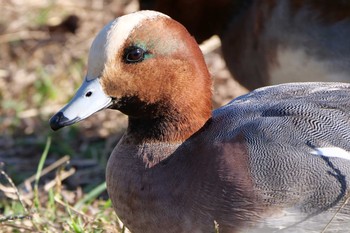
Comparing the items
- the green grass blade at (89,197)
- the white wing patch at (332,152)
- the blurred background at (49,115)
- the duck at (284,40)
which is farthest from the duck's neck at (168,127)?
the duck at (284,40)

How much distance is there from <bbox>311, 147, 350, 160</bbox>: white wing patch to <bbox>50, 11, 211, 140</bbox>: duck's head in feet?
1.42

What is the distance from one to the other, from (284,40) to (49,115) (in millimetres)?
1546

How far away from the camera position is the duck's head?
284 centimetres

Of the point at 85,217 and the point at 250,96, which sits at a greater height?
the point at 250,96

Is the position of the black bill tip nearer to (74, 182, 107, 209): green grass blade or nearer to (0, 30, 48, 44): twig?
(74, 182, 107, 209): green grass blade

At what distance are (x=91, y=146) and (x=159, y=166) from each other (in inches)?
77.5

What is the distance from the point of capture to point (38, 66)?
18.3 ft

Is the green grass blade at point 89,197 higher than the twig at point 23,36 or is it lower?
higher

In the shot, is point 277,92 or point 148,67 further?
point 277,92

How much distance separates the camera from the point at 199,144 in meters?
2.90

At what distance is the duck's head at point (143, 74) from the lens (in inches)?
112

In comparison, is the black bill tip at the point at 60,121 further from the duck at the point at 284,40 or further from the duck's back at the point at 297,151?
the duck at the point at 284,40

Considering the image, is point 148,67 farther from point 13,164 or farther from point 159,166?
point 13,164

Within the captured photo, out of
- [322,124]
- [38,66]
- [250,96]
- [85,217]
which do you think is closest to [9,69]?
[38,66]
